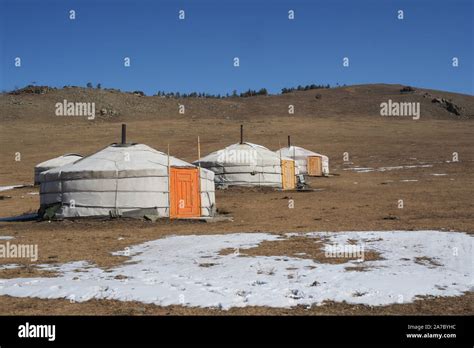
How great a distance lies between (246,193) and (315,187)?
408cm

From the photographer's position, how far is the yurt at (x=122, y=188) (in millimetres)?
14992

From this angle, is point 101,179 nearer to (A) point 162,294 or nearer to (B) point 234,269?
(B) point 234,269

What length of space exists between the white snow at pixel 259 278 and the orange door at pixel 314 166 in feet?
74.2

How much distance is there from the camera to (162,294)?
668cm

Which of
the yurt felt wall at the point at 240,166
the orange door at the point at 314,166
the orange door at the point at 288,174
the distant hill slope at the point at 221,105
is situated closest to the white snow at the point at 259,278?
the yurt felt wall at the point at 240,166

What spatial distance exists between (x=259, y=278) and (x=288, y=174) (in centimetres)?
1933

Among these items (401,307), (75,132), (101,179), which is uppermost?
(75,132)

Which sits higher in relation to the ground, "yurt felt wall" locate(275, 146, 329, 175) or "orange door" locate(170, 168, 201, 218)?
"yurt felt wall" locate(275, 146, 329, 175)

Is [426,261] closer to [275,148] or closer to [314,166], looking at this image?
[314,166]

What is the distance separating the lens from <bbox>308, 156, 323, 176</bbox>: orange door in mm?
32625

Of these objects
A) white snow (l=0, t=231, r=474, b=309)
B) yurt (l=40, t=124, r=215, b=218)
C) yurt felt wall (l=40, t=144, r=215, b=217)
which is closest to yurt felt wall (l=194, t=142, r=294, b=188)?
yurt (l=40, t=124, r=215, b=218)

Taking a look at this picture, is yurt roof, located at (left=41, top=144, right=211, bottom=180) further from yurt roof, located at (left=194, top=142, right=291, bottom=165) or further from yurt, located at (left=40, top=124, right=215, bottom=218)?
yurt roof, located at (left=194, top=142, right=291, bottom=165)

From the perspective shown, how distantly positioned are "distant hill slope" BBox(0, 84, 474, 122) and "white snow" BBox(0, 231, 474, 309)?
168 feet

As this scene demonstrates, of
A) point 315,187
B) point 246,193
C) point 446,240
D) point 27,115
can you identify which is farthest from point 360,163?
point 27,115
